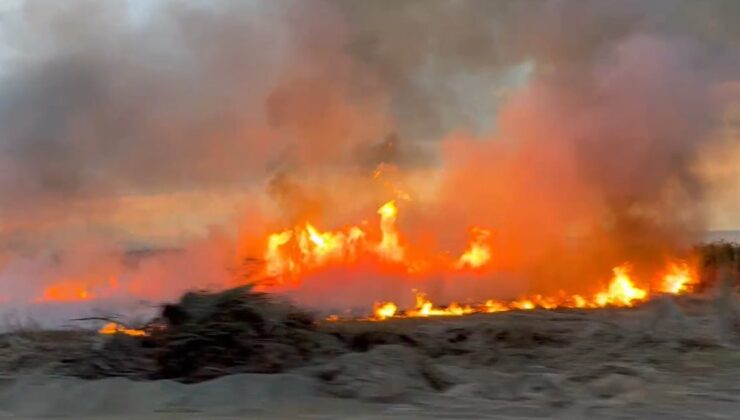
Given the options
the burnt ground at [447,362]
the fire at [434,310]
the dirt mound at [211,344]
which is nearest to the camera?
the burnt ground at [447,362]

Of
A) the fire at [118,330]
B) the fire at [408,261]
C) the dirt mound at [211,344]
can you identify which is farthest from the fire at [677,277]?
the fire at [118,330]

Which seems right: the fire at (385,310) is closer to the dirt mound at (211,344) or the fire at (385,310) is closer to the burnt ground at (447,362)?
the burnt ground at (447,362)

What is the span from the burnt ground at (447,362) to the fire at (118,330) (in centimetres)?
19

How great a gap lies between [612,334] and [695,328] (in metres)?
1.24

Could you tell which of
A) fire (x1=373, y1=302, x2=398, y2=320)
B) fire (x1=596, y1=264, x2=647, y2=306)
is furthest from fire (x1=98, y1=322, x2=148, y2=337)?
fire (x1=596, y1=264, x2=647, y2=306)

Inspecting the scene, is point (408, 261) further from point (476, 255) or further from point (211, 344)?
point (211, 344)

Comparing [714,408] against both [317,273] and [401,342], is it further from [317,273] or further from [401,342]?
[317,273]

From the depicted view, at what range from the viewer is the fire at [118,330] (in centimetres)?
1138

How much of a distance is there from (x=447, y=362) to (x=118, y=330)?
469 centimetres

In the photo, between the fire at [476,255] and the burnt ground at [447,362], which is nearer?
the burnt ground at [447,362]

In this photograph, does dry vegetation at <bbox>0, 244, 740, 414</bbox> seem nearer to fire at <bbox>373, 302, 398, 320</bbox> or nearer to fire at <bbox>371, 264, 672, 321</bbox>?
fire at <bbox>373, 302, 398, 320</bbox>

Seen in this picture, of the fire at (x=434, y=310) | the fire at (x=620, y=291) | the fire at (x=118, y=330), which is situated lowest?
the fire at (x=118, y=330)

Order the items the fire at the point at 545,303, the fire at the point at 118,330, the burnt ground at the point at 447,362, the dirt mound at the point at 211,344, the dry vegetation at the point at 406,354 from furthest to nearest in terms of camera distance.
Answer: the fire at the point at 545,303
the fire at the point at 118,330
the dirt mound at the point at 211,344
the dry vegetation at the point at 406,354
the burnt ground at the point at 447,362

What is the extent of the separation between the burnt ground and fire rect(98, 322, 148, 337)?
19 cm
